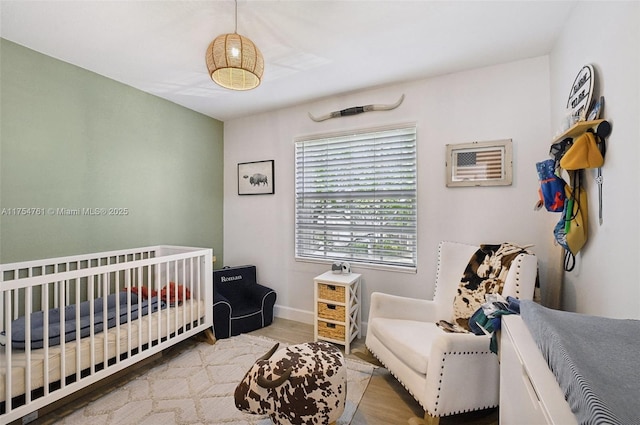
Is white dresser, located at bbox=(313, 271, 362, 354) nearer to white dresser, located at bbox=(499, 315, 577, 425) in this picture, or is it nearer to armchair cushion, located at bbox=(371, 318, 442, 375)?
armchair cushion, located at bbox=(371, 318, 442, 375)

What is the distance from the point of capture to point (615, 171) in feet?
3.65

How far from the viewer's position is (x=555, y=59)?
1.85m

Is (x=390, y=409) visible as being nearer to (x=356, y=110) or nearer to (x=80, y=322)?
(x=80, y=322)

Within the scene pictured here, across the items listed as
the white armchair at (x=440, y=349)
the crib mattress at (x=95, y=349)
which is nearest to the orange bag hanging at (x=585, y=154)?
the white armchair at (x=440, y=349)

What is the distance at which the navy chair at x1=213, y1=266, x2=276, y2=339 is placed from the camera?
2.50 meters

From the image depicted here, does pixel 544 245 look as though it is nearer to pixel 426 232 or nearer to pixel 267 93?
pixel 426 232

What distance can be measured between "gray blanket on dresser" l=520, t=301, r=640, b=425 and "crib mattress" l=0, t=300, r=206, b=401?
2085 millimetres

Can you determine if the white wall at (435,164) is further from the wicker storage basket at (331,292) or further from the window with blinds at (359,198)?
the wicker storage basket at (331,292)

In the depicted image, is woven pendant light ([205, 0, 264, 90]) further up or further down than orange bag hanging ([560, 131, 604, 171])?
further up

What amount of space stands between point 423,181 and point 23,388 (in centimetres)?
286

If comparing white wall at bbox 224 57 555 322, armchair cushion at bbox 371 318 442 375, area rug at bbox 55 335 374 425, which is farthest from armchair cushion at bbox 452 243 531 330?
area rug at bbox 55 335 374 425

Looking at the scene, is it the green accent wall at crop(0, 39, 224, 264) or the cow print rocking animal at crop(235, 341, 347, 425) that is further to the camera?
the green accent wall at crop(0, 39, 224, 264)

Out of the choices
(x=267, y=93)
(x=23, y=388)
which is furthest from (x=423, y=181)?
(x=23, y=388)

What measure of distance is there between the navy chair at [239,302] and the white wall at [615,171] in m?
2.44
